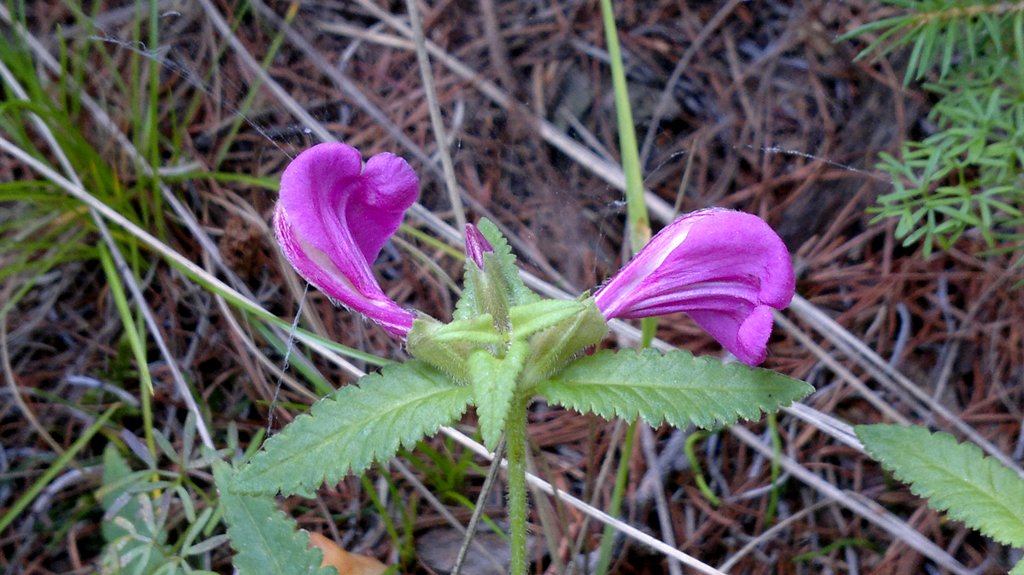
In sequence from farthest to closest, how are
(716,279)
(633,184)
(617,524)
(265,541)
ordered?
(633,184)
(617,524)
(265,541)
(716,279)

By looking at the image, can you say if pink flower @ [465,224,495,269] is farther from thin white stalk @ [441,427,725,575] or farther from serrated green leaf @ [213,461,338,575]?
serrated green leaf @ [213,461,338,575]

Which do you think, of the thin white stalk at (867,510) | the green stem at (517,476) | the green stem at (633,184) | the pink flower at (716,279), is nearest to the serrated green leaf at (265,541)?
the green stem at (517,476)

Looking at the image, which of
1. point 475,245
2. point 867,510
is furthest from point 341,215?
point 867,510

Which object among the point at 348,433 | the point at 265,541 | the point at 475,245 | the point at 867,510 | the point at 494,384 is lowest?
the point at 867,510

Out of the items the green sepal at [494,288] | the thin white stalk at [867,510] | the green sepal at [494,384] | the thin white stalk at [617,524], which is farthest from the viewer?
the thin white stalk at [867,510]

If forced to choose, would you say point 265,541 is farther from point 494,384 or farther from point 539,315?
point 539,315

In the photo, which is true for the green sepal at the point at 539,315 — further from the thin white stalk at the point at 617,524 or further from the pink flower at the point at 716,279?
the thin white stalk at the point at 617,524
